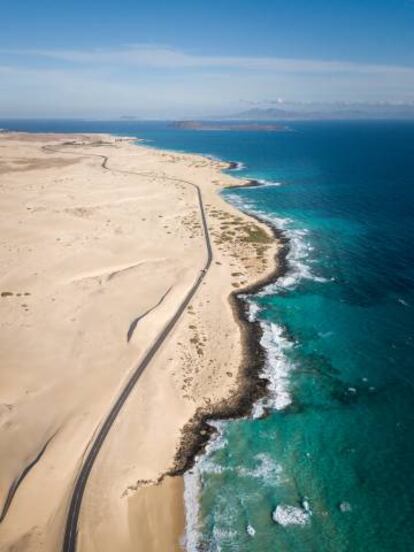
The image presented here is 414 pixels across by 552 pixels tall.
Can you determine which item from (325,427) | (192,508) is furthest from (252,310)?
(192,508)

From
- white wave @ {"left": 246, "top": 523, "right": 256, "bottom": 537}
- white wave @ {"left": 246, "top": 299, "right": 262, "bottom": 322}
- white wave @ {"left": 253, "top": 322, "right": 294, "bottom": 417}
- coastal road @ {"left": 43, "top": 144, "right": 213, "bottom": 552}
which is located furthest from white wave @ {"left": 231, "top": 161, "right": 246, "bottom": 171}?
white wave @ {"left": 246, "top": 523, "right": 256, "bottom": 537}

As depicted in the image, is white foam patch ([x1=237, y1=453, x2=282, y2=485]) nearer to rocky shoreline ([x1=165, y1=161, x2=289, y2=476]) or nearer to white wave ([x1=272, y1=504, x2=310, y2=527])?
white wave ([x1=272, y1=504, x2=310, y2=527])

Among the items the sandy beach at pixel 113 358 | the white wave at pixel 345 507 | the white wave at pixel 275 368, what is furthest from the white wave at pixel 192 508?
the white wave at pixel 345 507

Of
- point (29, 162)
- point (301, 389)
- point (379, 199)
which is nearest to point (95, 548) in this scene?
point (301, 389)

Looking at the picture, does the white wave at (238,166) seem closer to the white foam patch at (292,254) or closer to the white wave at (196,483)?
the white foam patch at (292,254)

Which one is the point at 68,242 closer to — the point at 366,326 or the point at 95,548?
the point at 366,326
